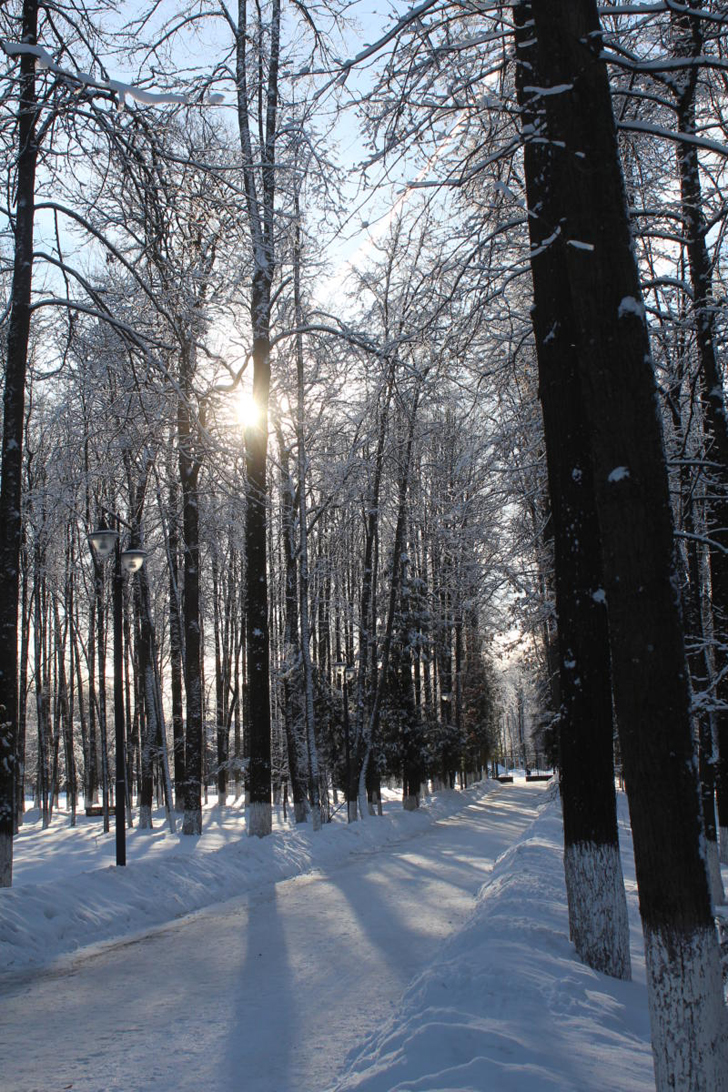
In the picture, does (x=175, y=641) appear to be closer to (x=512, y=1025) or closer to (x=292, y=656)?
(x=292, y=656)

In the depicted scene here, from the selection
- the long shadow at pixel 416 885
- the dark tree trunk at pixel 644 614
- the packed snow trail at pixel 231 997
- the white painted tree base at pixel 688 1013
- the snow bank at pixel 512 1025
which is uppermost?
the dark tree trunk at pixel 644 614

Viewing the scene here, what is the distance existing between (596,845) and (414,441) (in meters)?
18.8

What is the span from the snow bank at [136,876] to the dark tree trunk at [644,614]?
6946mm

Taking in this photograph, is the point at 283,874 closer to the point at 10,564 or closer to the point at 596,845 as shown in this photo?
the point at 10,564

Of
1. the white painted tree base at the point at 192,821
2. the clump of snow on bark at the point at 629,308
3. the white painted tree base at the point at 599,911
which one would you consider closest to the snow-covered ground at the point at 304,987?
the white painted tree base at the point at 599,911

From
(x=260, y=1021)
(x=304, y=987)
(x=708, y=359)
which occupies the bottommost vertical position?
(x=304, y=987)

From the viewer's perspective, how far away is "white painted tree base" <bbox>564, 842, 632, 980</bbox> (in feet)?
22.2

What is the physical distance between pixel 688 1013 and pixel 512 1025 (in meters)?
1.40

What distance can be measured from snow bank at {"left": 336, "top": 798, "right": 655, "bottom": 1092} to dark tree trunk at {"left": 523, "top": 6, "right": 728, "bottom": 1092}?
0.69 m

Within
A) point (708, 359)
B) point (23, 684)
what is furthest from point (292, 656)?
point (708, 359)

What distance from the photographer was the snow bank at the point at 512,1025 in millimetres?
4102

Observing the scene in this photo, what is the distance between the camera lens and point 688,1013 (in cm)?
376

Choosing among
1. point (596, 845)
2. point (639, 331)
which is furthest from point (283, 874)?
point (639, 331)

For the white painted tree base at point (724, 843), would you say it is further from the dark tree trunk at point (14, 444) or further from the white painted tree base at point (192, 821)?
the dark tree trunk at point (14, 444)
